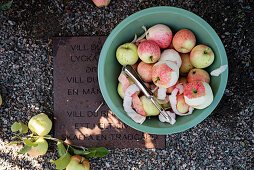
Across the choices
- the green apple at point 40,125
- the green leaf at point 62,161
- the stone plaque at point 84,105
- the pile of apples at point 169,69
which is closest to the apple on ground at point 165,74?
the pile of apples at point 169,69

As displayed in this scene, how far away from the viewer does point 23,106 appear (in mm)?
1901

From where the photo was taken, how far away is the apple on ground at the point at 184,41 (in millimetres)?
1359

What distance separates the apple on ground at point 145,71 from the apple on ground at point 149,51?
0.05 metres

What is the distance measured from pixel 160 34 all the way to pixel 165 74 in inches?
11.0

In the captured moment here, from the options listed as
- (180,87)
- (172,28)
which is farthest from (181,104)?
(172,28)

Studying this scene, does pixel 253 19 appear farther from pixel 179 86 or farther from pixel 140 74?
pixel 140 74

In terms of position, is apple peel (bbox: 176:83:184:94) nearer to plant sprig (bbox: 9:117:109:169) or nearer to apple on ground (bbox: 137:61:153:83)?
apple on ground (bbox: 137:61:153:83)

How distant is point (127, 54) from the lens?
1.40 meters

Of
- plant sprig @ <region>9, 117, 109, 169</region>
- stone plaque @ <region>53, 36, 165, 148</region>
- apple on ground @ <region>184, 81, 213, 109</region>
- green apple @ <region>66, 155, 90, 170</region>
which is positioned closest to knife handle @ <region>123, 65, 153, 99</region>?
apple on ground @ <region>184, 81, 213, 109</region>

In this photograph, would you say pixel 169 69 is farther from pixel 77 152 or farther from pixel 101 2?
pixel 77 152

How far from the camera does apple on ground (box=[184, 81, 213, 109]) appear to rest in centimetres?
124

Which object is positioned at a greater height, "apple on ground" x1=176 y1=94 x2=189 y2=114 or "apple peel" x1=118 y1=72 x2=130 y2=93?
"apple peel" x1=118 y1=72 x2=130 y2=93

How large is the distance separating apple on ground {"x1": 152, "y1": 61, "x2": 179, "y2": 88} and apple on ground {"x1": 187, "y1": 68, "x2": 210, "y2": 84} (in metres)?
0.14

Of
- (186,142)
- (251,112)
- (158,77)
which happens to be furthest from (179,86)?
(251,112)
